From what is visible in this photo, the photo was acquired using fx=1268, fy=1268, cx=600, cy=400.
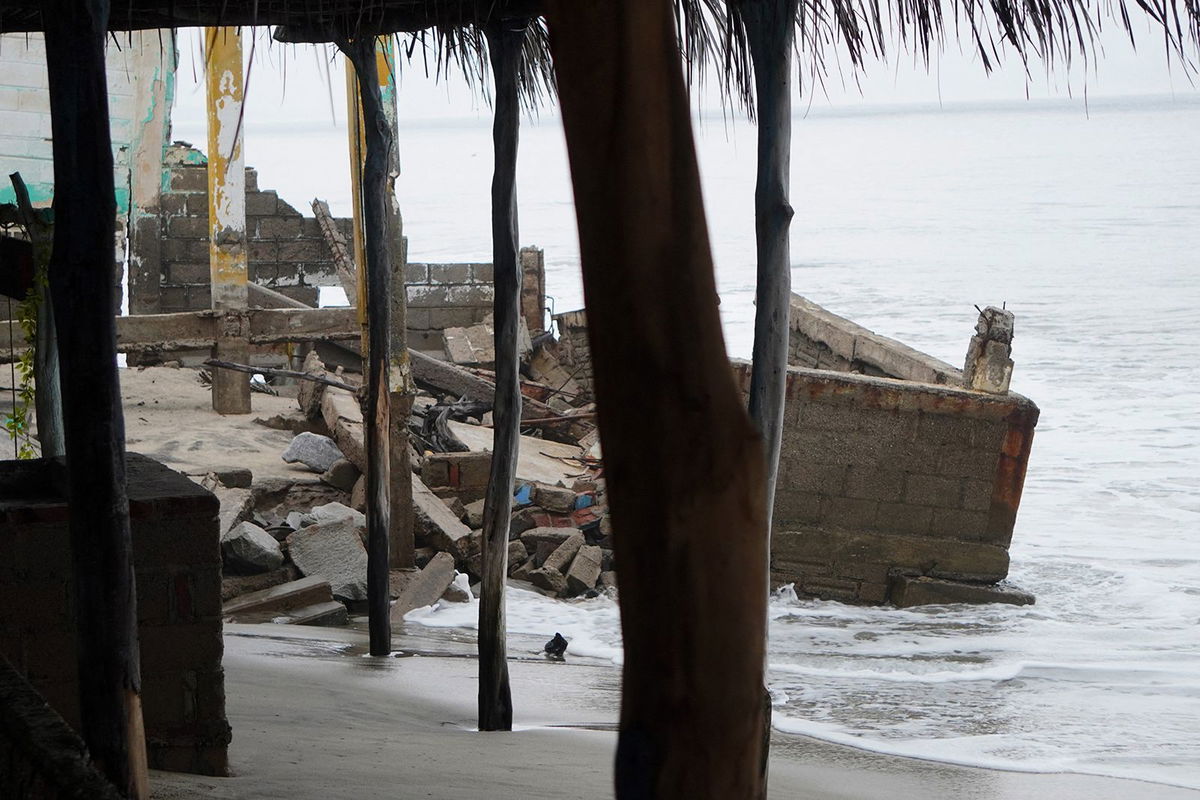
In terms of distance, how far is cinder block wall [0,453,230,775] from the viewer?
360 cm

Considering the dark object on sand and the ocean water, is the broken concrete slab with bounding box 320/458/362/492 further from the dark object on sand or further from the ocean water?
the dark object on sand

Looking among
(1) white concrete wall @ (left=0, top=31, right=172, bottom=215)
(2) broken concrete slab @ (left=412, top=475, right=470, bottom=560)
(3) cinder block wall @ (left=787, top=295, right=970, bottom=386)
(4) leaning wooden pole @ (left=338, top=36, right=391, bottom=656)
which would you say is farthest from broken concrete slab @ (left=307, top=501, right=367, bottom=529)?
(1) white concrete wall @ (left=0, top=31, right=172, bottom=215)

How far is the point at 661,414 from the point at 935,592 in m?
8.54

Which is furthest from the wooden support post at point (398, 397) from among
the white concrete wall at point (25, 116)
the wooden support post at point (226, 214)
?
the white concrete wall at point (25, 116)

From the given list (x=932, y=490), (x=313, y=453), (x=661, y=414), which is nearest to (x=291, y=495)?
(x=313, y=453)

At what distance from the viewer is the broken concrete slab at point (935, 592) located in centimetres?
971

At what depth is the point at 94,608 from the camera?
3.25m

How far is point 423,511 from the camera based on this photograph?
9484 mm

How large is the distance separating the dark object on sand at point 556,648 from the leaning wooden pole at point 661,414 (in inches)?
245

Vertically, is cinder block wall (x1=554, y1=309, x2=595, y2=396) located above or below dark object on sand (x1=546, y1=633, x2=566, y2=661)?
above

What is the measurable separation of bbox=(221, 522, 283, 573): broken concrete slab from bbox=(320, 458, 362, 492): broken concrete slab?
181cm

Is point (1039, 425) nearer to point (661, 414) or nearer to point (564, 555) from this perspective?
point (564, 555)

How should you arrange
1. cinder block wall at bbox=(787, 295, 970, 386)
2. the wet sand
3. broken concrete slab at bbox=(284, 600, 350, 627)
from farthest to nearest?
1. cinder block wall at bbox=(787, 295, 970, 386)
2. broken concrete slab at bbox=(284, 600, 350, 627)
3. the wet sand

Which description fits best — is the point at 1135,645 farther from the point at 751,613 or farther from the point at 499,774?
the point at 751,613
